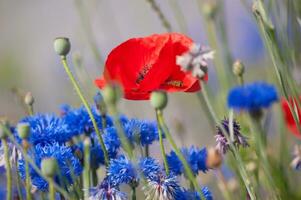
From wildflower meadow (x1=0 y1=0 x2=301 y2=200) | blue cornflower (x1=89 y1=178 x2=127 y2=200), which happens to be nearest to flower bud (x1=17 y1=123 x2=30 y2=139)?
wildflower meadow (x1=0 y1=0 x2=301 y2=200)

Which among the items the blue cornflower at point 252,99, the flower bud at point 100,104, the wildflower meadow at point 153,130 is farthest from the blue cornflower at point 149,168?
the blue cornflower at point 252,99

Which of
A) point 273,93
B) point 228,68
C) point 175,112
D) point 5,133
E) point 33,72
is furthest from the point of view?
point 33,72

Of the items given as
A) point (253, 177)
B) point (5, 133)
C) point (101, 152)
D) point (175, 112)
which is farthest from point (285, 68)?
point (175, 112)

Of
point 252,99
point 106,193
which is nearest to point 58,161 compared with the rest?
point 106,193

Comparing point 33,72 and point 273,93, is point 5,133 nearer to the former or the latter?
point 273,93

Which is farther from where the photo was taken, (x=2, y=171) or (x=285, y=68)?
(x=2, y=171)

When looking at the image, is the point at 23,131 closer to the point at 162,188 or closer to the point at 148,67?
the point at 162,188
